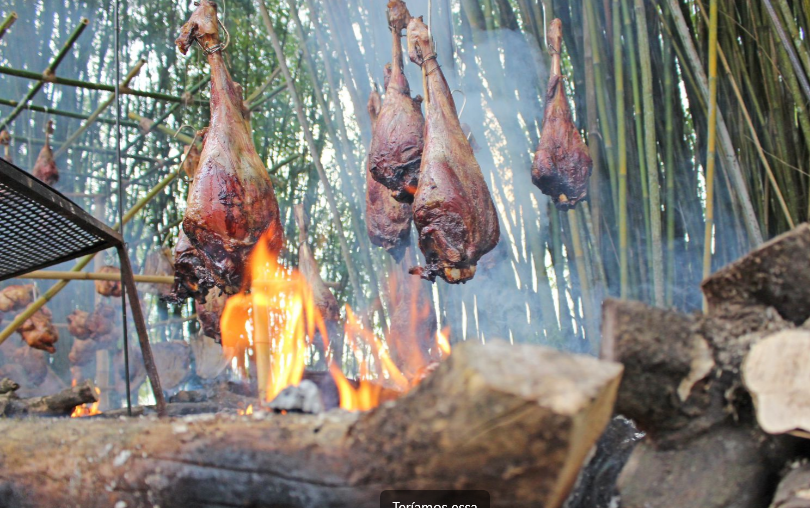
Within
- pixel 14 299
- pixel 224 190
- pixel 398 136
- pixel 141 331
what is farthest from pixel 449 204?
pixel 14 299

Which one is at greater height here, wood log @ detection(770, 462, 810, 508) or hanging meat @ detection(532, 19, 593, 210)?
hanging meat @ detection(532, 19, 593, 210)

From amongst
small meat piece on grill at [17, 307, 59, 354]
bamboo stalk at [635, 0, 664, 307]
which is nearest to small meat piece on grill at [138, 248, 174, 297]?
small meat piece on grill at [17, 307, 59, 354]

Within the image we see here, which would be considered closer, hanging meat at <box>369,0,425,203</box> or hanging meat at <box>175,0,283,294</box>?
hanging meat at <box>175,0,283,294</box>

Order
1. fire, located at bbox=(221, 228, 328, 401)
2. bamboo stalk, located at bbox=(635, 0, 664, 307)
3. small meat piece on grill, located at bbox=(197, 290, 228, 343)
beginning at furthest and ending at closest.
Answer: small meat piece on grill, located at bbox=(197, 290, 228, 343) < bamboo stalk, located at bbox=(635, 0, 664, 307) < fire, located at bbox=(221, 228, 328, 401)

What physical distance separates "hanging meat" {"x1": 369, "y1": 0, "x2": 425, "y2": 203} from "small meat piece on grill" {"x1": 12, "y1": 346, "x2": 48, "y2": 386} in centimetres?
701

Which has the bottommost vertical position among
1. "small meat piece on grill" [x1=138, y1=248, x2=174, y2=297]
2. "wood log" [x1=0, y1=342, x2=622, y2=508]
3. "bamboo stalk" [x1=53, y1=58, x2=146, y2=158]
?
"wood log" [x1=0, y1=342, x2=622, y2=508]

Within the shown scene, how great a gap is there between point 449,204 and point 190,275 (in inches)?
55.8

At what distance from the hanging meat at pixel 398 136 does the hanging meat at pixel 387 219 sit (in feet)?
1.22

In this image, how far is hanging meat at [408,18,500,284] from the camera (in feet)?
9.62

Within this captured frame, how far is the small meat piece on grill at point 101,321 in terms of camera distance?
720 centimetres

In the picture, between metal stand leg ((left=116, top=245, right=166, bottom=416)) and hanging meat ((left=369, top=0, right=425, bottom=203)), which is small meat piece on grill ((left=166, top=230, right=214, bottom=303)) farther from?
hanging meat ((left=369, top=0, right=425, bottom=203))

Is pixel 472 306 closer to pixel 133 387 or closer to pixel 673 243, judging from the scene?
pixel 673 243

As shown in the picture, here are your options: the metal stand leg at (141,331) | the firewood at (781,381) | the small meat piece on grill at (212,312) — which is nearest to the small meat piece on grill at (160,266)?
the small meat piece on grill at (212,312)

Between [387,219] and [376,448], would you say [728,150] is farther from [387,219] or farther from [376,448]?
[376,448]
